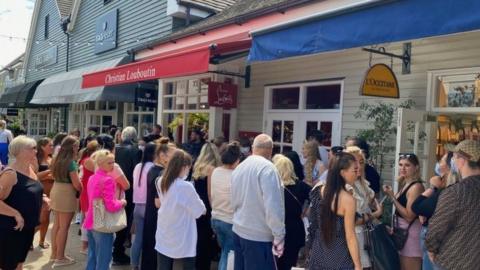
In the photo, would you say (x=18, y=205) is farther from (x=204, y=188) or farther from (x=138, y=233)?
(x=204, y=188)

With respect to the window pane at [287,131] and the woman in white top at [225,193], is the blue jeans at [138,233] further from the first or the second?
the window pane at [287,131]

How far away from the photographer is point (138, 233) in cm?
501

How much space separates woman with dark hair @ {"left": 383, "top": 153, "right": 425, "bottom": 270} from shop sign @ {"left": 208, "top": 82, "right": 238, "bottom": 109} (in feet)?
16.8

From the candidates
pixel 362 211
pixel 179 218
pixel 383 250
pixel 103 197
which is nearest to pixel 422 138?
pixel 383 250

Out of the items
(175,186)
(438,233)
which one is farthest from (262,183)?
(438,233)

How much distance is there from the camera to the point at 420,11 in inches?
151

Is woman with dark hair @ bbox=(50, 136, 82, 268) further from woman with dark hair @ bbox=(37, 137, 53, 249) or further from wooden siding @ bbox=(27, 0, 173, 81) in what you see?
wooden siding @ bbox=(27, 0, 173, 81)

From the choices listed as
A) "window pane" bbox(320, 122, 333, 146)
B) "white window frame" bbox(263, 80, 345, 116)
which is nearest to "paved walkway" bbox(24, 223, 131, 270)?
"window pane" bbox(320, 122, 333, 146)

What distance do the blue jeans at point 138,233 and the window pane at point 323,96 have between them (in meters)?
3.83

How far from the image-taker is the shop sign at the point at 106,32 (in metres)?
15.1

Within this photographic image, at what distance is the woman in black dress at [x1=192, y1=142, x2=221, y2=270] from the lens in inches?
189

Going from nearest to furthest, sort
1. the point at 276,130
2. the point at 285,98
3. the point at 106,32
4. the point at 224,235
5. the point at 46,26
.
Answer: the point at 224,235 → the point at 285,98 → the point at 276,130 → the point at 106,32 → the point at 46,26

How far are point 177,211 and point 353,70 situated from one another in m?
4.24

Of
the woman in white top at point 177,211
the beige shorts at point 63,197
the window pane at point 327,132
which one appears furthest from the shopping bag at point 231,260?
the window pane at point 327,132
